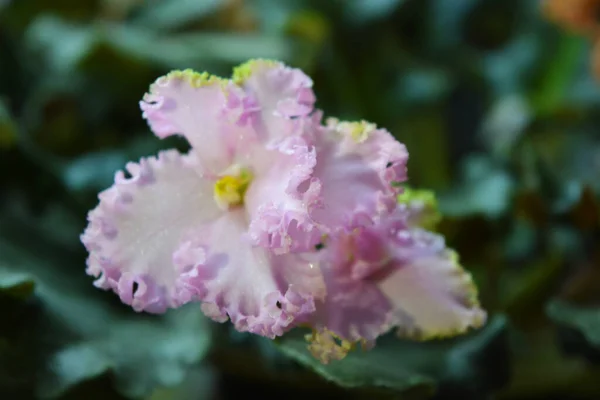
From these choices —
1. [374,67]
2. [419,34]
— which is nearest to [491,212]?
[374,67]

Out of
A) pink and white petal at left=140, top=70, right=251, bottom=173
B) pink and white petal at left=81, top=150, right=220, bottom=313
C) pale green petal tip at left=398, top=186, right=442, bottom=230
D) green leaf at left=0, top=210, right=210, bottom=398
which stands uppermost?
pink and white petal at left=140, top=70, right=251, bottom=173

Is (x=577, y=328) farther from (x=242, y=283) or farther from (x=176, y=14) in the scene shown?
(x=176, y=14)

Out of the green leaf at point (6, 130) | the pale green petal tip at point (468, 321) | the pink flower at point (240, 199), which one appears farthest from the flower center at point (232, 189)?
the green leaf at point (6, 130)

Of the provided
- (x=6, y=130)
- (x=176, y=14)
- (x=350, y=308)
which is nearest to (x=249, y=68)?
(x=350, y=308)

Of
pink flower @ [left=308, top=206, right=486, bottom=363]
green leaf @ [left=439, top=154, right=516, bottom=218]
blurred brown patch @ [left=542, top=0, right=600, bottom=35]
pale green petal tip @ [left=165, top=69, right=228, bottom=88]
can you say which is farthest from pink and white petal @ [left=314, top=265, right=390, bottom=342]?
blurred brown patch @ [left=542, top=0, right=600, bottom=35]

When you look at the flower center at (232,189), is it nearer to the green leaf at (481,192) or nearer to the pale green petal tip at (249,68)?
the pale green petal tip at (249,68)

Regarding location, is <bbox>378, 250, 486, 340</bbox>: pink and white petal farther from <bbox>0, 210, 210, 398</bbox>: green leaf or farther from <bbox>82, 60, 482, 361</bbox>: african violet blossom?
<bbox>0, 210, 210, 398</bbox>: green leaf
